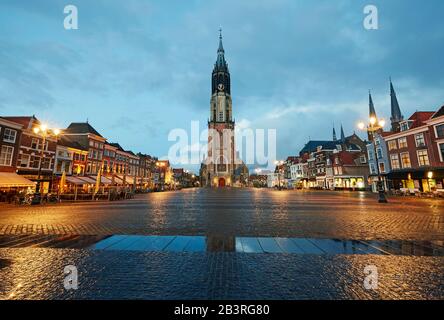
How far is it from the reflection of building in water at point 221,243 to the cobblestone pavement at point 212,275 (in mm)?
433

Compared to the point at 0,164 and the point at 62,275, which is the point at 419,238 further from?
the point at 0,164

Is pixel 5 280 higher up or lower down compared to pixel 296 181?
lower down

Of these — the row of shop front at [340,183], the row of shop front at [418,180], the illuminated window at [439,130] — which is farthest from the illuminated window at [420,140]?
the row of shop front at [340,183]

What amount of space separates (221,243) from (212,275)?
7.30ft

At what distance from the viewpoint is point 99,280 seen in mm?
3678

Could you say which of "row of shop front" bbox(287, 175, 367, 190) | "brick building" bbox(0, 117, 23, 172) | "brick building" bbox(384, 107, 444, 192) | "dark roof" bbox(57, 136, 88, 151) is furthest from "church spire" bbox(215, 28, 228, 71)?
"brick building" bbox(0, 117, 23, 172)

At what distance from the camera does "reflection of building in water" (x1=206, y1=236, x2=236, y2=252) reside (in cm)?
556

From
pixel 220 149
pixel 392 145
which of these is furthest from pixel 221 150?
pixel 392 145

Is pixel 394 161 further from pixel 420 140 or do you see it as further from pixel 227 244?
pixel 227 244

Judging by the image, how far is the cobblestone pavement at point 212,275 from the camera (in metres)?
3.22

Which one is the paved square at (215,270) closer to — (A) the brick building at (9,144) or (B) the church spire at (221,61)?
(A) the brick building at (9,144)

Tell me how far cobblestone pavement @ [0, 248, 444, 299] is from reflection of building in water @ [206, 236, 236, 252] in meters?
0.43

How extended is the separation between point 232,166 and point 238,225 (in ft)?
271
